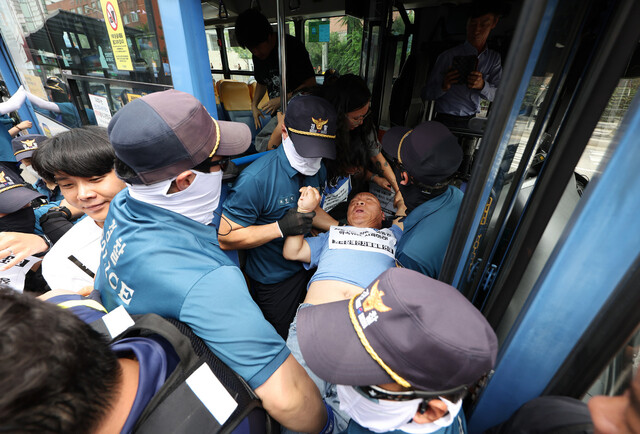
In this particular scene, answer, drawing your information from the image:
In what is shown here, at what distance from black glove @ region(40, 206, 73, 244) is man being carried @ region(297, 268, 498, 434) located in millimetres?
2640

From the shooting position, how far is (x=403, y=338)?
847mm

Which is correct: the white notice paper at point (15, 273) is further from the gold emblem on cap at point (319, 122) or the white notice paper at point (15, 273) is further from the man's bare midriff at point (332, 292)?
the gold emblem on cap at point (319, 122)

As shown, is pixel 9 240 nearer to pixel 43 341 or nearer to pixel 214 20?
pixel 43 341

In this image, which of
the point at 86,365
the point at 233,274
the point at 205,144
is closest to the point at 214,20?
the point at 205,144

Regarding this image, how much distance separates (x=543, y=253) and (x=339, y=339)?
105 cm

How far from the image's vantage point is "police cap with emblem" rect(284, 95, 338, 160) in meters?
1.87

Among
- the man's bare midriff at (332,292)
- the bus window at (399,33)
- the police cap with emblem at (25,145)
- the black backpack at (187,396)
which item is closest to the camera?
the black backpack at (187,396)

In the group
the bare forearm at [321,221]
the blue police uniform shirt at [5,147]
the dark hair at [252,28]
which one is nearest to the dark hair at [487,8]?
the dark hair at [252,28]

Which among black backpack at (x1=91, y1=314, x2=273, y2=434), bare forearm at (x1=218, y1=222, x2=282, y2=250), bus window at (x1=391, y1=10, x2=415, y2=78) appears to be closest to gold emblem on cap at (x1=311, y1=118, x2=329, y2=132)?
bare forearm at (x1=218, y1=222, x2=282, y2=250)

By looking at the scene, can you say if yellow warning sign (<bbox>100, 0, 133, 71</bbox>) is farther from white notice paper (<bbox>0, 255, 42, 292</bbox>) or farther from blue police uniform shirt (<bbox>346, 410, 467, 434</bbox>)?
blue police uniform shirt (<bbox>346, 410, 467, 434</bbox>)

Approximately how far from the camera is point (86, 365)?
68 centimetres

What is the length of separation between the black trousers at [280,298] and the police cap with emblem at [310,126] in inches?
41.6

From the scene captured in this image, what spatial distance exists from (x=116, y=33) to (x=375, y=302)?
271cm

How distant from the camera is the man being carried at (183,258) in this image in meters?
0.97
